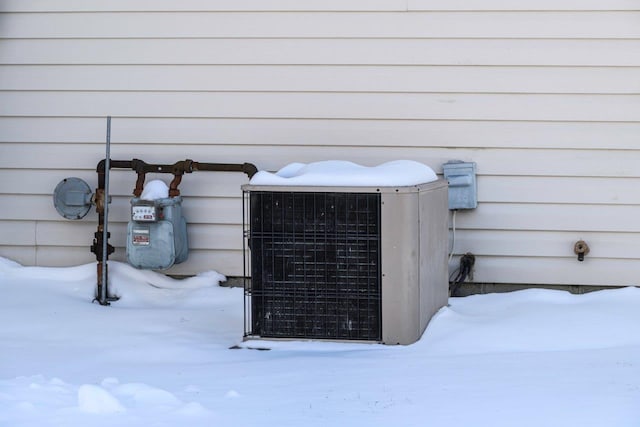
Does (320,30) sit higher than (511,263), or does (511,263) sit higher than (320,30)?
(320,30)

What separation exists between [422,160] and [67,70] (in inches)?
95.2

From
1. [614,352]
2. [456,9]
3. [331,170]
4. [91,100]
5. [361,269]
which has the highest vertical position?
[456,9]

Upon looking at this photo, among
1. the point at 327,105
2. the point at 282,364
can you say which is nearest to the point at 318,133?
the point at 327,105

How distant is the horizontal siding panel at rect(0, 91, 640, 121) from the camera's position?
753 cm

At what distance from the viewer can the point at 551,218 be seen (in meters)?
7.63

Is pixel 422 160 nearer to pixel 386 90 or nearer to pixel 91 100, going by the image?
pixel 386 90

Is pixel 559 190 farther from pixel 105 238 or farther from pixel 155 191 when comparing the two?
pixel 105 238

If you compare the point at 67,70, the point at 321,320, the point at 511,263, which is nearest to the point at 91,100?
the point at 67,70

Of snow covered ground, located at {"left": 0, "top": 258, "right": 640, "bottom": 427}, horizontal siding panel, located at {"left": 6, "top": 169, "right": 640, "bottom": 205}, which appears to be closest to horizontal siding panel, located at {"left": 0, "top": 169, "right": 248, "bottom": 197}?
horizontal siding panel, located at {"left": 6, "top": 169, "right": 640, "bottom": 205}

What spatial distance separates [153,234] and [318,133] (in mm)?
1234

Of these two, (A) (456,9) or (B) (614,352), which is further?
(A) (456,9)

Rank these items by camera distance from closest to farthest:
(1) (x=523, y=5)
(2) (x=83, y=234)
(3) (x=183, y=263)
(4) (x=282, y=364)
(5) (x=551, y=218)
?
1. (4) (x=282, y=364)
2. (1) (x=523, y=5)
3. (5) (x=551, y=218)
4. (3) (x=183, y=263)
5. (2) (x=83, y=234)

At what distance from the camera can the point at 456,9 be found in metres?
7.57

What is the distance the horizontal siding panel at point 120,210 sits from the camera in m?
7.93
